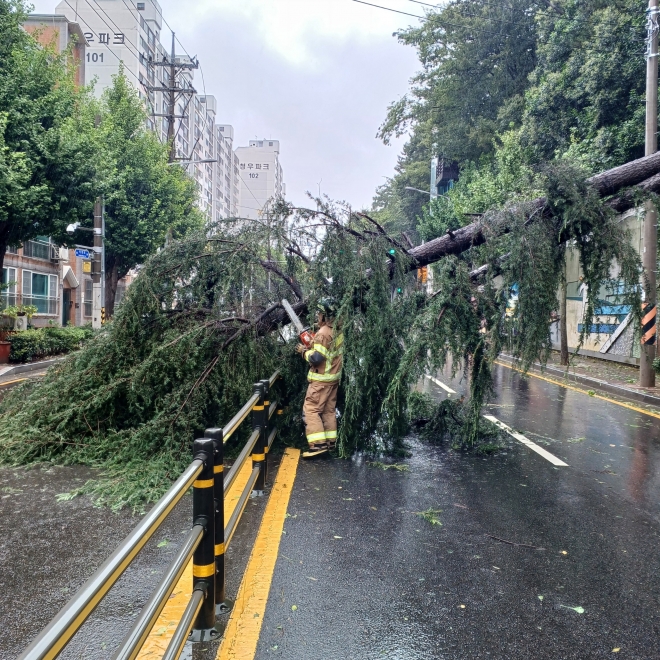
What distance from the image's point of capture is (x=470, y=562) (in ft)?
13.0

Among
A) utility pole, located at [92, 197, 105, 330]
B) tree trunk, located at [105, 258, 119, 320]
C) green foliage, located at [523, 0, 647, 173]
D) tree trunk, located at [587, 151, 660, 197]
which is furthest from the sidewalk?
green foliage, located at [523, 0, 647, 173]

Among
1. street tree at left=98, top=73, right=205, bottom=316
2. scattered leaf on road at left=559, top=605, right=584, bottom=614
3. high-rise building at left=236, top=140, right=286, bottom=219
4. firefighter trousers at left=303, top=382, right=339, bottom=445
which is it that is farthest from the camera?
high-rise building at left=236, top=140, right=286, bottom=219

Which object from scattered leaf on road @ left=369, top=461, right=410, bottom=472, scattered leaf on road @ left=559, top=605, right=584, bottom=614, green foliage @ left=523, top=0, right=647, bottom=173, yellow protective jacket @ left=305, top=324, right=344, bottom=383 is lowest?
scattered leaf on road @ left=559, top=605, right=584, bottom=614

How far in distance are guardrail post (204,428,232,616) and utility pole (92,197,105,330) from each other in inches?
625

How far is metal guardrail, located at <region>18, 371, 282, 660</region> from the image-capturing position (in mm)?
1504

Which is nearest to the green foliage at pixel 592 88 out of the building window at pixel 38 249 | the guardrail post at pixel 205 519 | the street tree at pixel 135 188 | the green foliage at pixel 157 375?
the green foliage at pixel 157 375

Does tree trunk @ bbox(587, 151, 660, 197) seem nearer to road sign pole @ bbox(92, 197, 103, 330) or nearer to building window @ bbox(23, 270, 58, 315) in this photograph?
road sign pole @ bbox(92, 197, 103, 330)

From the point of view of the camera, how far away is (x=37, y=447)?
6027 millimetres

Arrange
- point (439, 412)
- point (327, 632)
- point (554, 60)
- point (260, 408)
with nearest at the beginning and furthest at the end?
point (327, 632) < point (260, 408) < point (439, 412) < point (554, 60)

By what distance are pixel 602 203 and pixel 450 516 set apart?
3.76m

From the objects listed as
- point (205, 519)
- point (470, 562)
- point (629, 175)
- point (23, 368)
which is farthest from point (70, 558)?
point (23, 368)

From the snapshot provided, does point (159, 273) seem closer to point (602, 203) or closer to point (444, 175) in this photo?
point (602, 203)

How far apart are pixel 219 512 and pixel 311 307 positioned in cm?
384

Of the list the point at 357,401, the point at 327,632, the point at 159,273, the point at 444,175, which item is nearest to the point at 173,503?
the point at 327,632
